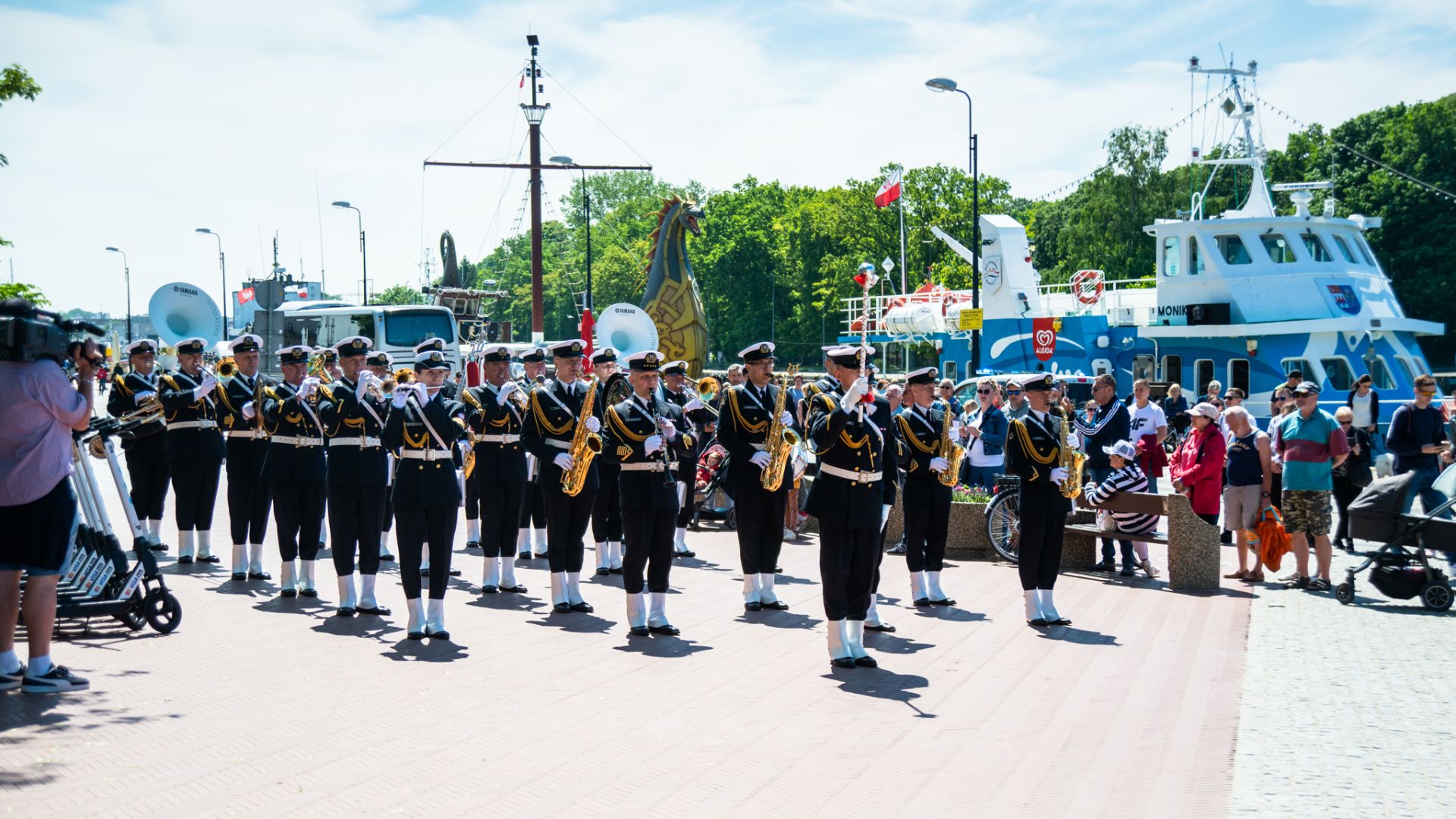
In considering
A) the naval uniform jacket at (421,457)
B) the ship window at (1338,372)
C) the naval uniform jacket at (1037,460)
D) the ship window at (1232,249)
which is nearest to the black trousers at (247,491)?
the naval uniform jacket at (421,457)

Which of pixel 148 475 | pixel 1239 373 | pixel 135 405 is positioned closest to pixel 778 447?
pixel 135 405

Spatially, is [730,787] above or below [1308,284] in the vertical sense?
below

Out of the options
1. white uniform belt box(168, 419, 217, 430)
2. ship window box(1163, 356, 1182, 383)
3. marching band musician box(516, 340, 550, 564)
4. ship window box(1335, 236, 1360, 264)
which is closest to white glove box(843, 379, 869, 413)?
marching band musician box(516, 340, 550, 564)

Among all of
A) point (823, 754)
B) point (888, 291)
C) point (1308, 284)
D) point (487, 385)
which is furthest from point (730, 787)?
point (888, 291)

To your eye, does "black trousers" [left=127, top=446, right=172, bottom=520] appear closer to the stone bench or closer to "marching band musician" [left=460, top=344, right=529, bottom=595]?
"marching band musician" [left=460, top=344, right=529, bottom=595]

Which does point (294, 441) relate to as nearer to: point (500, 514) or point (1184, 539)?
point (500, 514)

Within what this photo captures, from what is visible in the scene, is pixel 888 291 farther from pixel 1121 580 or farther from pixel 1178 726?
pixel 1178 726

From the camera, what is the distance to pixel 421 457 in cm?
927

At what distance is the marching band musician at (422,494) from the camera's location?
9234 mm

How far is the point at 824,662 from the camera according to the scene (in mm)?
8742

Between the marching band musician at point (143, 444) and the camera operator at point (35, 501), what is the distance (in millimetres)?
5002

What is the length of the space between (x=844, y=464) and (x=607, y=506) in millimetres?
3454

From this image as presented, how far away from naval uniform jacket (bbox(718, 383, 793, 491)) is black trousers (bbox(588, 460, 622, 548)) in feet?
3.04

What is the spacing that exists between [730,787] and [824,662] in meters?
2.86
